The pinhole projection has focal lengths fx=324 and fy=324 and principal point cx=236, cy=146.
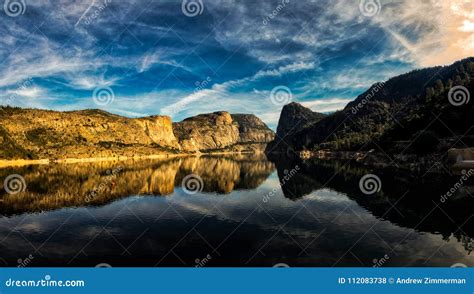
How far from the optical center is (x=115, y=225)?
113ft

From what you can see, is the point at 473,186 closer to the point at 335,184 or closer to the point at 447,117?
the point at 335,184

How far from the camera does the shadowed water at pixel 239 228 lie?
963 inches

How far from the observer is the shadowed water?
24.5 metres

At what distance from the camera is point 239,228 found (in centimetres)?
3322
